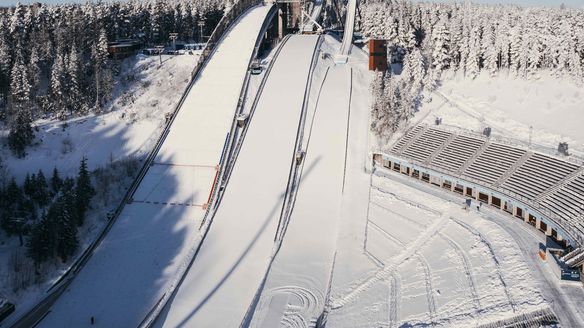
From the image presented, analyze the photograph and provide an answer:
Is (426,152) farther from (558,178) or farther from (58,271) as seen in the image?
(58,271)

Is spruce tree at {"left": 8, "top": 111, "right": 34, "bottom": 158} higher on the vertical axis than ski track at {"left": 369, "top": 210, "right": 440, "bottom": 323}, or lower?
higher

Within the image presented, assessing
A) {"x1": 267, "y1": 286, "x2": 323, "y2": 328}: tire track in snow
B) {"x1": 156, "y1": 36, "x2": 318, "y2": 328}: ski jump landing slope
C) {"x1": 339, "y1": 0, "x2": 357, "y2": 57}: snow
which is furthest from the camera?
{"x1": 339, "y1": 0, "x2": 357, "y2": 57}: snow

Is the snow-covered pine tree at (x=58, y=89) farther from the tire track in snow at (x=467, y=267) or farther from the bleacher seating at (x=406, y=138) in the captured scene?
the tire track in snow at (x=467, y=267)

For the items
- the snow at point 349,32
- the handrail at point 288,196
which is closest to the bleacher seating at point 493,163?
the handrail at point 288,196

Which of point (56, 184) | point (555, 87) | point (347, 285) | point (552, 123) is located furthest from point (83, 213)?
point (555, 87)

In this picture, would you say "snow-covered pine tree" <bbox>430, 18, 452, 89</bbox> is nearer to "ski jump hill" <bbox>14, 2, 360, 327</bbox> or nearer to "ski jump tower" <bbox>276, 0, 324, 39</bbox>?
"ski jump hill" <bbox>14, 2, 360, 327</bbox>

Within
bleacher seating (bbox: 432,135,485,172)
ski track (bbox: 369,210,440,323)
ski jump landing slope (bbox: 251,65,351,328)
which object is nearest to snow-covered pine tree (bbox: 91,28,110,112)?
ski jump landing slope (bbox: 251,65,351,328)

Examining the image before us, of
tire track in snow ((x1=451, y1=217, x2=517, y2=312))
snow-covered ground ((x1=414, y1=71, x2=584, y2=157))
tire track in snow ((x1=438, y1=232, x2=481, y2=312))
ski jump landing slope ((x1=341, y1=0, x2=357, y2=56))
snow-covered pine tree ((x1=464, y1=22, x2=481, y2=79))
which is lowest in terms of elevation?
tire track in snow ((x1=438, y1=232, x2=481, y2=312))

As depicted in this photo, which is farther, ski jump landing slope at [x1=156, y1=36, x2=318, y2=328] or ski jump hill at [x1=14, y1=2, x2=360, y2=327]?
ski jump hill at [x1=14, y1=2, x2=360, y2=327]

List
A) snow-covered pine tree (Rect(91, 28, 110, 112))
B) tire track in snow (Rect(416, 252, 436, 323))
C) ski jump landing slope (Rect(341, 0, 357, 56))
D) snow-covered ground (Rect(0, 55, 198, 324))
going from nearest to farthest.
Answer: tire track in snow (Rect(416, 252, 436, 323))
snow-covered ground (Rect(0, 55, 198, 324))
snow-covered pine tree (Rect(91, 28, 110, 112))
ski jump landing slope (Rect(341, 0, 357, 56))
